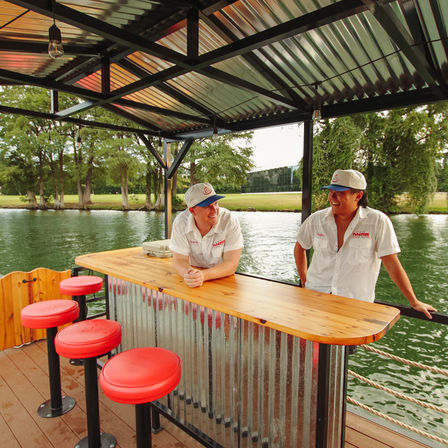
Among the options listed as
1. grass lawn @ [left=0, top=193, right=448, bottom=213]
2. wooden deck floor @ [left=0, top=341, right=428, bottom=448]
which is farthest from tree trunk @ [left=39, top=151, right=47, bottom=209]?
wooden deck floor @ [left=0, top=341, right=428, bottom=448]

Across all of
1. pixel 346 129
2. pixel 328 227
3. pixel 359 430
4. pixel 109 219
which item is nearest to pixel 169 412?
pixel 359 430

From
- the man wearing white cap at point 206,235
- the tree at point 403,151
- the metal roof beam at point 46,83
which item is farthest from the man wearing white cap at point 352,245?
the tree at point 403,151

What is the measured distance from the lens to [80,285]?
9.11ft

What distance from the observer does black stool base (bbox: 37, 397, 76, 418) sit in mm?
2348

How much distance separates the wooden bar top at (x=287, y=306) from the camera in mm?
1178

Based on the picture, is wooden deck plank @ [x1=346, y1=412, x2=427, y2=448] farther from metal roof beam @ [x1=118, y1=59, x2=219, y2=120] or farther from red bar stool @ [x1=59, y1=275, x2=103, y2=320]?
metal roof beam @ [x1=118, y1=59, x2=219, y2=120]

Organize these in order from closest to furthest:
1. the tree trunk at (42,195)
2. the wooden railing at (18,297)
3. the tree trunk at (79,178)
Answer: the wooden railing at (18,297)
the tree trunk at (79,178)
the tree trunk at (42,195)

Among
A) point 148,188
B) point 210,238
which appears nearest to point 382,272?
point 210,238

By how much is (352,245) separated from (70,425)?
2397 mm

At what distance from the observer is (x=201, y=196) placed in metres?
1.99

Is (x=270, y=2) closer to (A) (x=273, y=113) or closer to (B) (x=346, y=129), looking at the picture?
(A) (x=273, y=113)

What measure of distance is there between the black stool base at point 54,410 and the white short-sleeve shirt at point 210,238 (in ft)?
5.13

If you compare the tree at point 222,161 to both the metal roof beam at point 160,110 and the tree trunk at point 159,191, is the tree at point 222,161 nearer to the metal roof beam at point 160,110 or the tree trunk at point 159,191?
the tree trunk at point 159,191

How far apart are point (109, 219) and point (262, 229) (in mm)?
12444
